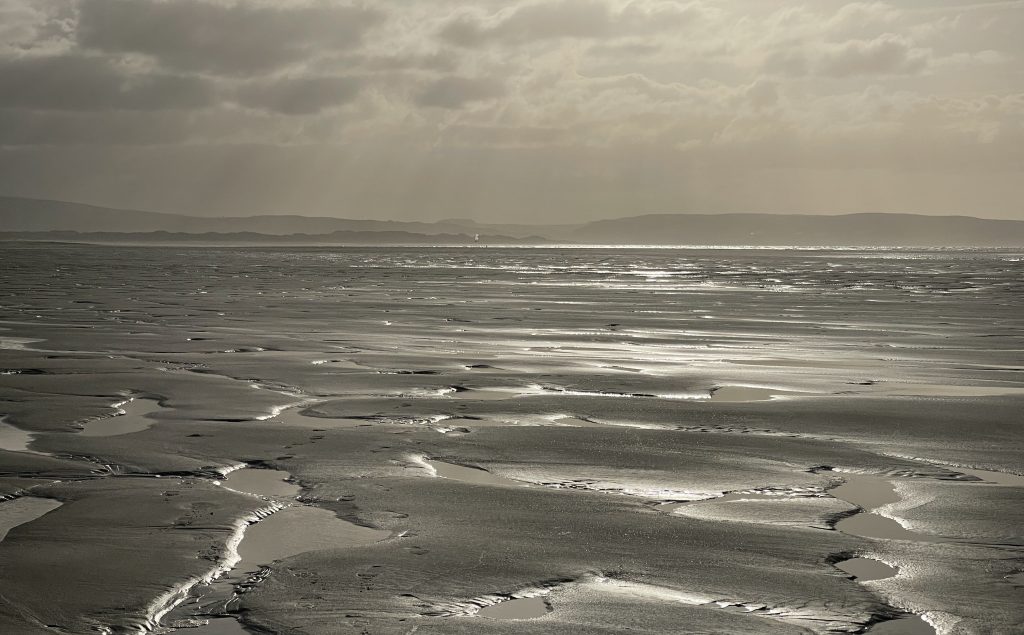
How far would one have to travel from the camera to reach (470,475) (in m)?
7.64

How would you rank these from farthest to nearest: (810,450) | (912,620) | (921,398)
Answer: (921,398) < (810,450) < (912,620)

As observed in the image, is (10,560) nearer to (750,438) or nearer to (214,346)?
(750,438)

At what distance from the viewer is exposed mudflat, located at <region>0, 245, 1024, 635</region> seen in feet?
15.6

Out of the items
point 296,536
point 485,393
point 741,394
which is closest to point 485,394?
point 485,393

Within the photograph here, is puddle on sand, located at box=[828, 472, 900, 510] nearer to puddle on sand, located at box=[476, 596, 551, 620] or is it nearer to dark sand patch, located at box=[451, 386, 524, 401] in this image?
puddle on sand, located at box=[476, 596, 551, 620]

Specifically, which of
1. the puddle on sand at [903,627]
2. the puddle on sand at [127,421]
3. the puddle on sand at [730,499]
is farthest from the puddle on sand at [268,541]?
the puddle on sand at [903,627]

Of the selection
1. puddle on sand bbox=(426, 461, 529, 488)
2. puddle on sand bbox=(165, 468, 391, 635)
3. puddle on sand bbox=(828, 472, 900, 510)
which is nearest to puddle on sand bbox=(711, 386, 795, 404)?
puddle on sand bbox=(828, 472, 900, 510)

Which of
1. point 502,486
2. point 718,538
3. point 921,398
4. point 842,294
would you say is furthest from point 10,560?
point 842,294

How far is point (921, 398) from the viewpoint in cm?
1157

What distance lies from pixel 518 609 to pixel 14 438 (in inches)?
227

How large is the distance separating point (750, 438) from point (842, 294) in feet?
92.6

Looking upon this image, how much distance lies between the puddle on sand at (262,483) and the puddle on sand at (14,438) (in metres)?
1.84

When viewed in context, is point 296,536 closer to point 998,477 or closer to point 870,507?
point 870,507

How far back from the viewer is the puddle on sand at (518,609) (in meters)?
4.63
